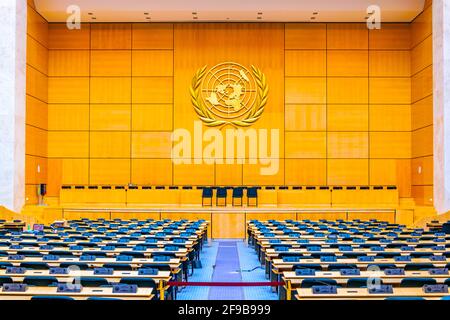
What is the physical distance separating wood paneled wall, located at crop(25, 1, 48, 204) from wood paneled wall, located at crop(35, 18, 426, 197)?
1.79ft

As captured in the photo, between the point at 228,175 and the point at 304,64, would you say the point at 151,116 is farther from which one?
the point at 304,64

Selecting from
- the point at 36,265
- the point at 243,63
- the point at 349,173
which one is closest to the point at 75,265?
the point at 36,265

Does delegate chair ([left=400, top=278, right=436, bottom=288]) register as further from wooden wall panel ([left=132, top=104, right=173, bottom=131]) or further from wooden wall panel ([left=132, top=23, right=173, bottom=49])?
wooden wall panel ([left=132, top=23, right=173, bottom=49])

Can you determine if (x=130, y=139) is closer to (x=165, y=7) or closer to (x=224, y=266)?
(x=165, y=7)

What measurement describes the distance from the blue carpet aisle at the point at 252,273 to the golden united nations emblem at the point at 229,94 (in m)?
7.89

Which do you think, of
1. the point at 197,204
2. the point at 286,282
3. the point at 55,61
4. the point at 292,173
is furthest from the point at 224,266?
the point at 55,61

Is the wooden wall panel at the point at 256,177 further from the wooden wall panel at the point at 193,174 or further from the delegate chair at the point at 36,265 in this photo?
the delegate chair at the point at 36,265

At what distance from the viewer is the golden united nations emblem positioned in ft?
79.9

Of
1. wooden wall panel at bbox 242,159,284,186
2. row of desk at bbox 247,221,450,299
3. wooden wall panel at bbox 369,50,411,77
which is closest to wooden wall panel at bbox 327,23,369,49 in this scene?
wooden wall panel at bbox 369,50,411,77

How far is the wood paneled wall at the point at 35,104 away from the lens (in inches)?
870

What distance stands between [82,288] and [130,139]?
61.9 ft

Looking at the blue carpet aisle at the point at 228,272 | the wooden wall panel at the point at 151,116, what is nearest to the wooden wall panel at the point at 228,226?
the blue carpet aisle at the point at 228,272

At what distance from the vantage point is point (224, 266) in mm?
13031
